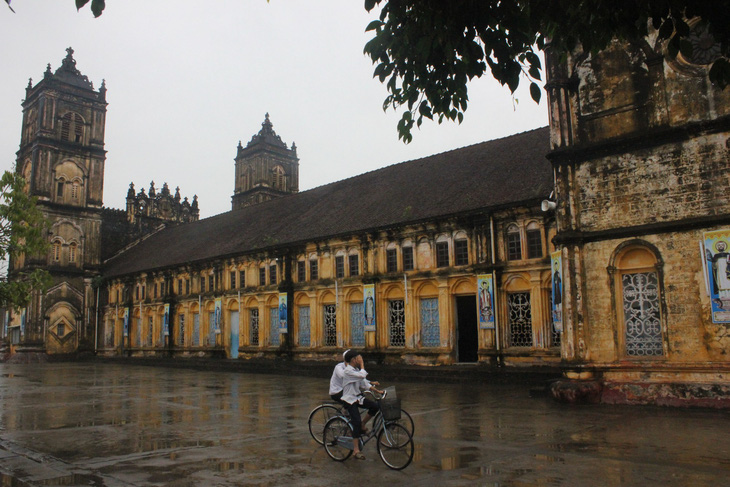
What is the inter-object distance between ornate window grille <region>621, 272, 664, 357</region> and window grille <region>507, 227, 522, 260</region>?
8.27 m

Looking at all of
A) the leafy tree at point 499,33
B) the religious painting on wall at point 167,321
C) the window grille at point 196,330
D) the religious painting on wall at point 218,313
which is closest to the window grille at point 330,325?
the religious painting on wall at point 218,313

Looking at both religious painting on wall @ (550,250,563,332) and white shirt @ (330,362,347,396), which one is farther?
religious painting on wall @ (550,250,563,332)

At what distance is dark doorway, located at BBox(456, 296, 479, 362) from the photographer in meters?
26.5

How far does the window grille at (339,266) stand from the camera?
2984 cm

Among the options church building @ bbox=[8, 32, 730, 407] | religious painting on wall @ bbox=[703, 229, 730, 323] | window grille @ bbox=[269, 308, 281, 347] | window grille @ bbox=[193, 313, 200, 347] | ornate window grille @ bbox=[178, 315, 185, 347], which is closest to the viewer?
religious painting on wall @ bbox=[703, 229, 730, 323]

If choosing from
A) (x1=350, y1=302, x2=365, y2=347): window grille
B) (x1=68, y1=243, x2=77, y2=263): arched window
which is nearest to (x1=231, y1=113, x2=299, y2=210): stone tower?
(x1=68, y1=243, x2=77, y2=263): arched window

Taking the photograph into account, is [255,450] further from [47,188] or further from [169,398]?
[47,188]

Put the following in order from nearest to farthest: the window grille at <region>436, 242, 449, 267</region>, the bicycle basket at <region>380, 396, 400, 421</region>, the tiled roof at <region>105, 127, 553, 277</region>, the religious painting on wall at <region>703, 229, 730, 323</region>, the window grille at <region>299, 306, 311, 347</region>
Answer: the bicycle basket at <region>380, 396, 400, 421</region>, the religious painting on wall at <region>703, 229, 730, 323</region>, the tiled roof at <region>105, 127, 553, 277</region>, the window grille at <region>436, 242, 449, 267</region>, the window grille at <region>299, 306, 311, 347</region>

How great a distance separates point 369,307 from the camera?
Result: 91.1ft

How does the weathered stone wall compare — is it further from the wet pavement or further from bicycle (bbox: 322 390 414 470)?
bicycle (bbox: 322 390 414 470)

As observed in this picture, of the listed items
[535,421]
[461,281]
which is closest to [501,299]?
[461,281]

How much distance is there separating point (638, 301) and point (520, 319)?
8507 mm

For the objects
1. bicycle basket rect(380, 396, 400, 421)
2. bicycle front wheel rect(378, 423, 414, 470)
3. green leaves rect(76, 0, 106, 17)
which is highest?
green leaves rect(76, 0, 106, 17)

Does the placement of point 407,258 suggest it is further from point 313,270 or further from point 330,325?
point 313,270
